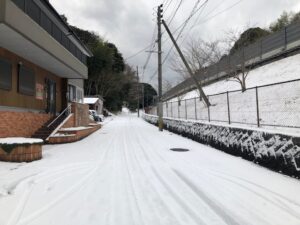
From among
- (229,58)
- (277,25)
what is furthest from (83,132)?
(277,25)

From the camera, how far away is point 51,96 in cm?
1884

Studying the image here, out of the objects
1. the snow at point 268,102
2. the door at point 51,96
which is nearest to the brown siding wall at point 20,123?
the door at point 51,96

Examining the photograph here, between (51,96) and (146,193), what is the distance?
14628mm

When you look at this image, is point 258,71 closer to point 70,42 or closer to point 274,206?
point 70,42

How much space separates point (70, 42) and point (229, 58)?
16.4m

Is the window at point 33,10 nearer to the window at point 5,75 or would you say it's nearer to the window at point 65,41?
the window at point 5,75

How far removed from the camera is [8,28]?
391 inches

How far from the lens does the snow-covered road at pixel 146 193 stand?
176 inches

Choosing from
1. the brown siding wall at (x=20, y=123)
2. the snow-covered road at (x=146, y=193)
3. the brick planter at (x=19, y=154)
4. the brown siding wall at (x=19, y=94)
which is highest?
the brown siding wall at (x=19, y=94)

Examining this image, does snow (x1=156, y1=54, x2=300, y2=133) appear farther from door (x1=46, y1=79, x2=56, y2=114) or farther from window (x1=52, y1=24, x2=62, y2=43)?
window (x1=52, y1=24, x2=62, y2=43)

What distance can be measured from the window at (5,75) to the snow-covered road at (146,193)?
14.4 ft

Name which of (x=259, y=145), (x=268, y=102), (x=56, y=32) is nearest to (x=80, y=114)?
(x=56, y=32)

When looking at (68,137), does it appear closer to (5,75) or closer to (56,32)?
(5,75)

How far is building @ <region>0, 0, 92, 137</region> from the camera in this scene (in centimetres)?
1096
